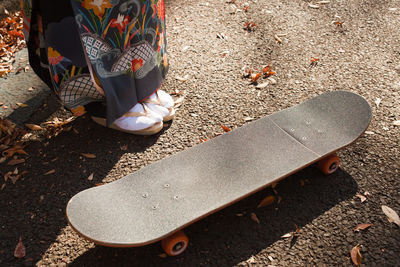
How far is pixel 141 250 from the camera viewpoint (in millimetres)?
1729

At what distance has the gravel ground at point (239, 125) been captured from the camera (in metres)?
1.73

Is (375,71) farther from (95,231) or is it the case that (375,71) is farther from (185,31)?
(95,231)

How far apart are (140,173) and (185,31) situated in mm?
2088

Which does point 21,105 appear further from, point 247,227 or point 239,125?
point 247,227

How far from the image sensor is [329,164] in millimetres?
1997

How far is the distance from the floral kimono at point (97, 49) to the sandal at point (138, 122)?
0.06 metres

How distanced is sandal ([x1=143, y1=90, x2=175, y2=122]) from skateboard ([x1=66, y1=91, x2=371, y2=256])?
53cm

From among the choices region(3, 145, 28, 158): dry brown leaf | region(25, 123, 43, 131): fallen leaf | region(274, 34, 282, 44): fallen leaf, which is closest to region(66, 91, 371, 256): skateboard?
region(3, 145, 28, 158): dry brown leaf

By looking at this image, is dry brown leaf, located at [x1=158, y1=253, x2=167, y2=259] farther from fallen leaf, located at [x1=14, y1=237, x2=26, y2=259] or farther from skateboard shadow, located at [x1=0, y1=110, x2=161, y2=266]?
fallen leaf, located at [x1=14, y1=237, x2=26, y2=259]

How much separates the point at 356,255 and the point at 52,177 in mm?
1751

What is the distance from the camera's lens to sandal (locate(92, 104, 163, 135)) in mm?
2283

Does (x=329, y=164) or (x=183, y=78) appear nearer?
(x=329, y=164)

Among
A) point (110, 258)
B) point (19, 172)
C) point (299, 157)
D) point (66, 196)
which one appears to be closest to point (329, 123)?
point (299, 157)

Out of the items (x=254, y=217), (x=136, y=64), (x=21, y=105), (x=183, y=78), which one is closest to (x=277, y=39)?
(x=183, y=78)
